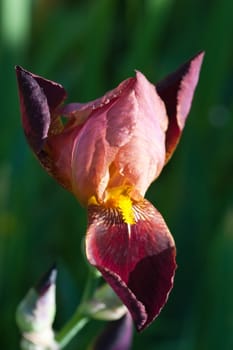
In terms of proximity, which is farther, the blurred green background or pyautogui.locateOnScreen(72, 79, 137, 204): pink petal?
the blurred green background

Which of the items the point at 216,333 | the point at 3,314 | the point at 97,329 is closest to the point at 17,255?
the point at 3,314

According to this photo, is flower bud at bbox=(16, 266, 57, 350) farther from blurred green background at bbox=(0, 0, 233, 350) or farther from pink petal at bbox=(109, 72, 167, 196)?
blurred green background at bbox=(0, 0, 233, 350)

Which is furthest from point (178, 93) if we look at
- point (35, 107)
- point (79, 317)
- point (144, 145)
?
point (79, 317)

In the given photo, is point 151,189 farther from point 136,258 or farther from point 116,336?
point 136,258

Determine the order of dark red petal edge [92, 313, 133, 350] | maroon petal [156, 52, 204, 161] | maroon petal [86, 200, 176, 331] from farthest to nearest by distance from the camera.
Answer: dark red petal edge [92, 313, 133, 350] < maroon petal [156, 52, 204, 161] < maroon petal [86, 200, 176, 331]

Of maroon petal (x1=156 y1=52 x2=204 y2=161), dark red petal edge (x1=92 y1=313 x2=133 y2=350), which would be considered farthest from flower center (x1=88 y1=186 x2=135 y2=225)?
dark red petal edge (x1=92 y1=313 x2=133 y2=350)

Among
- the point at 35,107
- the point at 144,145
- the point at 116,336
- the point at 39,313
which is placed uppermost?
the point at 35,107

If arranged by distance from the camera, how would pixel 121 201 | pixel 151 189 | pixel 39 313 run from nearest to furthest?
1. pixel 121 201
2. pixel 39 313
3. pixel 151 189
